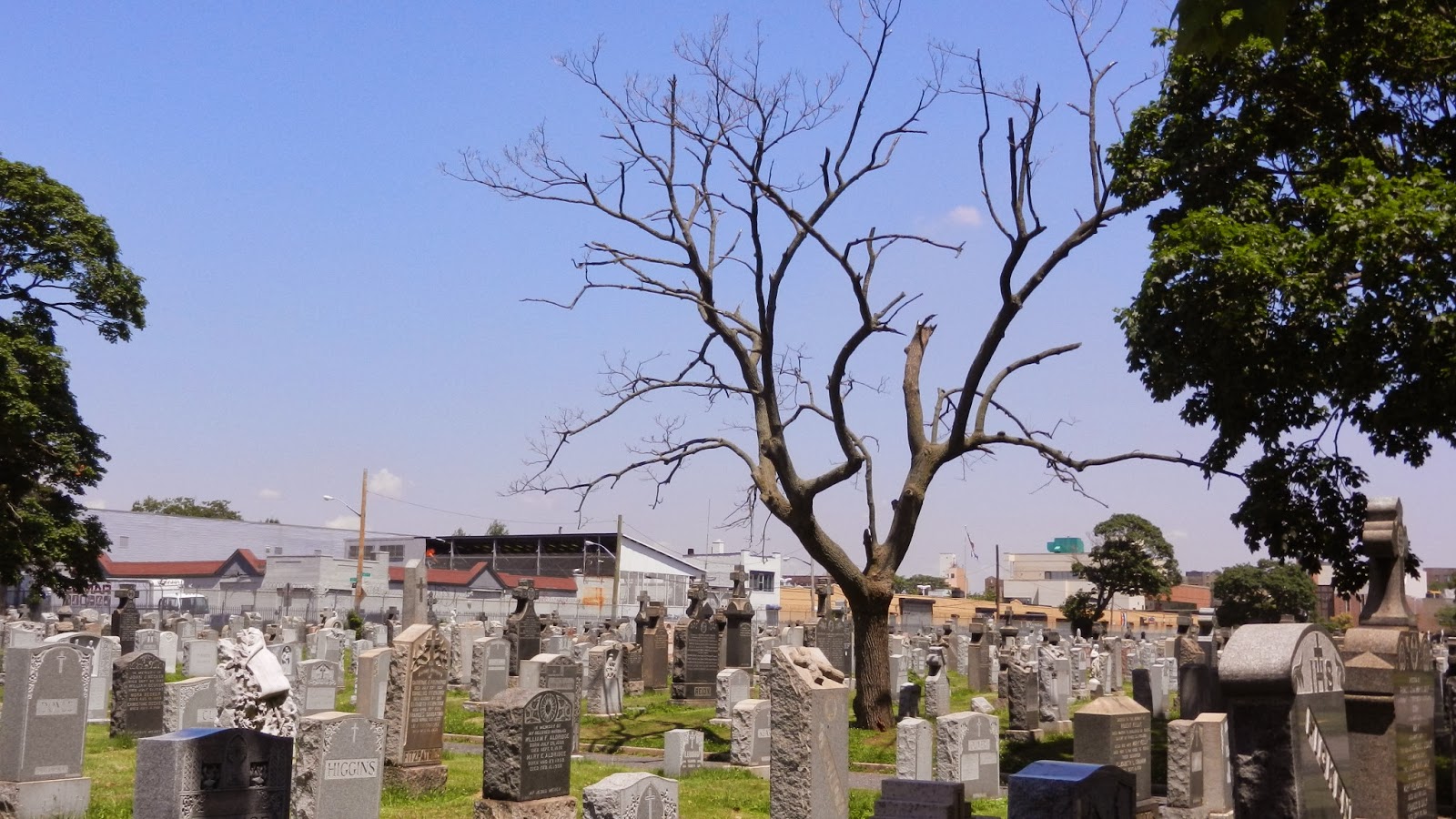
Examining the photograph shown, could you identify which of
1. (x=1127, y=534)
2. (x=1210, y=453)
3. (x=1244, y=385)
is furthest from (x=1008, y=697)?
(x=1127, y=534)

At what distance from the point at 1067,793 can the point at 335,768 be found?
21.5ft

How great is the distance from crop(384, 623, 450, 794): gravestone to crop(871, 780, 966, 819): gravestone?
6866 millimetres

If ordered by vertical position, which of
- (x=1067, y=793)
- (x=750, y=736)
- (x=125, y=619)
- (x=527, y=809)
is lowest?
(x=527, y=809)

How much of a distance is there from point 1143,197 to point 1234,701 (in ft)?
34.1

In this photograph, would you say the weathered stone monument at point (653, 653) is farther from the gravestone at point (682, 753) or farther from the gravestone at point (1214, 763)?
the gravestone at point (1214, 763)

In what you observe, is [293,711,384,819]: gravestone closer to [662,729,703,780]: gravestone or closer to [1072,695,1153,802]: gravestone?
[662,729,703,780]: gravestone

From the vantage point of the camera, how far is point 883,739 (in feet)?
58.0

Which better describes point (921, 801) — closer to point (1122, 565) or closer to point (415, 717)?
point (415, 717)

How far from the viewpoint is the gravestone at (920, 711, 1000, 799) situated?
12883mm

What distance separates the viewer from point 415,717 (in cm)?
1352

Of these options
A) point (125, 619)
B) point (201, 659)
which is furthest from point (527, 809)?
point (125, 619)

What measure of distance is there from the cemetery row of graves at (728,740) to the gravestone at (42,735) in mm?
17

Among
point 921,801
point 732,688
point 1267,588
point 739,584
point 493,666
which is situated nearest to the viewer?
point 921,801

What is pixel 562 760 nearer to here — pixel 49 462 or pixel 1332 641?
pixel 1332 641
